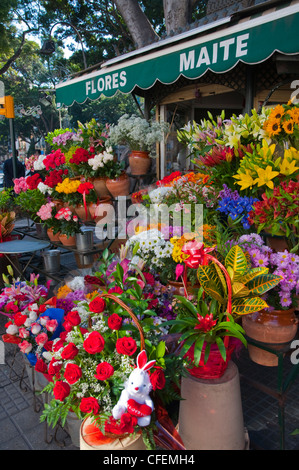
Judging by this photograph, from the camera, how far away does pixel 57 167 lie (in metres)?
4.14

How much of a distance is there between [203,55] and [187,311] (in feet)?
8.49

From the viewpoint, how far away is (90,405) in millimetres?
1387

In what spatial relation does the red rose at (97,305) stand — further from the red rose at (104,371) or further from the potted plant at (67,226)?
the potted plant at (67,226)

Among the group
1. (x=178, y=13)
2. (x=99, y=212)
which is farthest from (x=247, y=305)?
(x=178, y=13)

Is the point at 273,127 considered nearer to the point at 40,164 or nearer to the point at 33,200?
the point at 33,200

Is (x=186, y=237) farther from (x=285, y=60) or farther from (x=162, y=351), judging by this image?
(x=285, y=60)

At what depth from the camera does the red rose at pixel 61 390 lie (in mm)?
1431

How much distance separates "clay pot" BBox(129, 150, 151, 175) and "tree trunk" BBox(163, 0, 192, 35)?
14.9 ft

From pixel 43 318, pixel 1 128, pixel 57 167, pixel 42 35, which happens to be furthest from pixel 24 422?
pixel 1 128

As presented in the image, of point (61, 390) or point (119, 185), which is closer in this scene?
point (61, 390)

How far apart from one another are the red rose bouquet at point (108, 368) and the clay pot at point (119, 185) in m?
1.97

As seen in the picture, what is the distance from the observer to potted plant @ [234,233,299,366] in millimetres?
1688

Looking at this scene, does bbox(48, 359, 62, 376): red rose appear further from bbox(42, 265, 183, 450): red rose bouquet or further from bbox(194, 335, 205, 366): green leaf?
bbox(194, 335, 205, 366): green leaf

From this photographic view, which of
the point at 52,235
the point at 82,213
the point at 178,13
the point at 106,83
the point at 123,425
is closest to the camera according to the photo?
the point at 123,425
